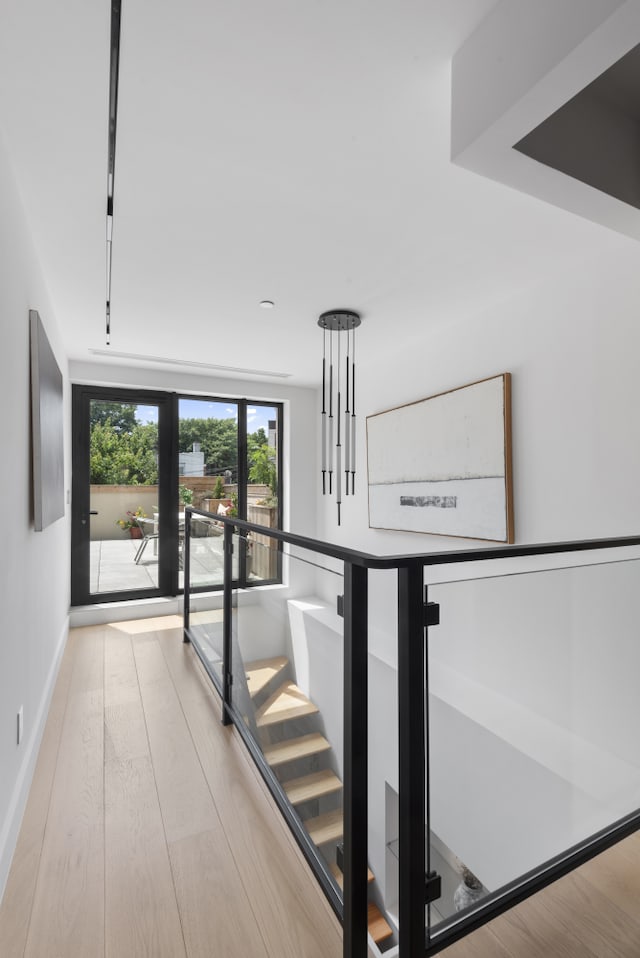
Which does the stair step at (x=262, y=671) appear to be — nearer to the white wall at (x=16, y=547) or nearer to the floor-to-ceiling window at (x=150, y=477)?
the white wall at (x=16, y=547)

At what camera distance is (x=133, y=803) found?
6.08ft

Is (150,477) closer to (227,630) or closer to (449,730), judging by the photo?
(227,630)

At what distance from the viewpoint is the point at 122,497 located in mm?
4562

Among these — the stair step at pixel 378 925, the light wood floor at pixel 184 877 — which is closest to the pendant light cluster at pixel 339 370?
the light wood floor at pixel 184 877

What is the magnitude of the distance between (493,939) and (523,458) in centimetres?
Answer: 204

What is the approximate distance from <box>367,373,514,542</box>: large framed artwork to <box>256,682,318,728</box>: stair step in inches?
63.2

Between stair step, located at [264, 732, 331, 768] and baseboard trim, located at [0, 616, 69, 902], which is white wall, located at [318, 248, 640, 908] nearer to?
stair step, located at [264, 732, 331, 768]

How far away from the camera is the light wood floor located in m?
1.28

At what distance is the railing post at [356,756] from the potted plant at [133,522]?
3864mm

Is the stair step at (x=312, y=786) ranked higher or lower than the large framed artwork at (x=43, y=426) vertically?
lower

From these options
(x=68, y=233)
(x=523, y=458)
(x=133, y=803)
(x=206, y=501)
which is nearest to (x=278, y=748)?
(x=133, y=803)

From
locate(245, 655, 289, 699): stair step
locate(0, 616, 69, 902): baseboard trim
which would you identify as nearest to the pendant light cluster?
locate(245, 655, 289, 699): stair step

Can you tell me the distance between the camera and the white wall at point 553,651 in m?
1.26

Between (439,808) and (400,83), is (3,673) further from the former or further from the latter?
(400,83)
